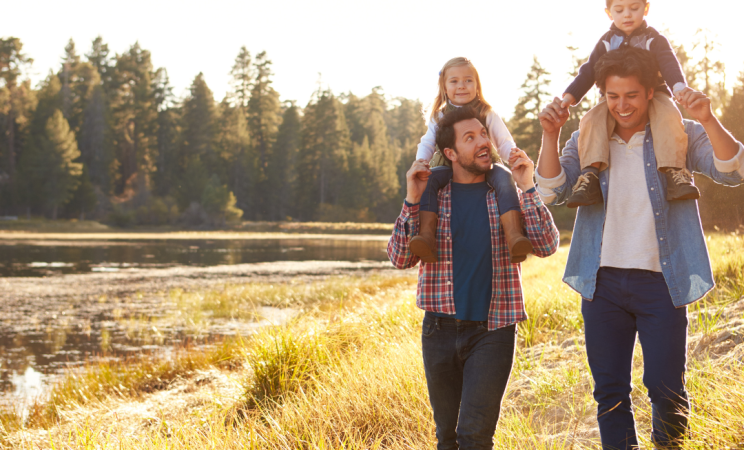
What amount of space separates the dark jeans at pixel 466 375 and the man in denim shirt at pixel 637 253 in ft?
1.43

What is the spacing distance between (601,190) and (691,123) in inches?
19.4

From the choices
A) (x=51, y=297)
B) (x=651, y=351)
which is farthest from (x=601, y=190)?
(x=51, y=297)

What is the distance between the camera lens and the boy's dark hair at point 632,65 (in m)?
2.46

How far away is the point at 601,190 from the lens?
2541 millimetres

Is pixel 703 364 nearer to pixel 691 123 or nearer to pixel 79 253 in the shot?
pixel 691 123

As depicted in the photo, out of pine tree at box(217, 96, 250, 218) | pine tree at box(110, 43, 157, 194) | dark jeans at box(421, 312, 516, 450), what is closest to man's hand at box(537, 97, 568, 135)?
dark jeans at box(421, 312, 516, 450)

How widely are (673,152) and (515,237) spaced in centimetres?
74

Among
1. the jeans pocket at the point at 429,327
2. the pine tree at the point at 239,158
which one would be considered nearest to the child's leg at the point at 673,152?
the jeans pocket at the point at 429,327

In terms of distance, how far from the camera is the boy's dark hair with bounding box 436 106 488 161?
2699mm

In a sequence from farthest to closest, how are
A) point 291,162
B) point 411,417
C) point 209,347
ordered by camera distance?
point 291,162, point 209,347, point 411,417

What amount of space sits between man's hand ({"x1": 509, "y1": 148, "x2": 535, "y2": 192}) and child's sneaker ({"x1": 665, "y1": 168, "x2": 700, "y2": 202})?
562 millimetres

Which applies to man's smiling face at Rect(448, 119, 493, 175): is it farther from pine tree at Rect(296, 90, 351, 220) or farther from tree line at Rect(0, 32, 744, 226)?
pine tree at Rect(296, 90, 351, 220)

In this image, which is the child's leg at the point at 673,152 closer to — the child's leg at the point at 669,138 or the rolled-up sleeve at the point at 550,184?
the child's leg at the point at 669,138

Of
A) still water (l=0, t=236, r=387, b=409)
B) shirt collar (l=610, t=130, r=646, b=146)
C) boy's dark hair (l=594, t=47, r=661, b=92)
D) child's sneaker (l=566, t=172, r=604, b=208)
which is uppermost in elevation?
boy's dark hair (l=594, t=47, r=661, b=92)
